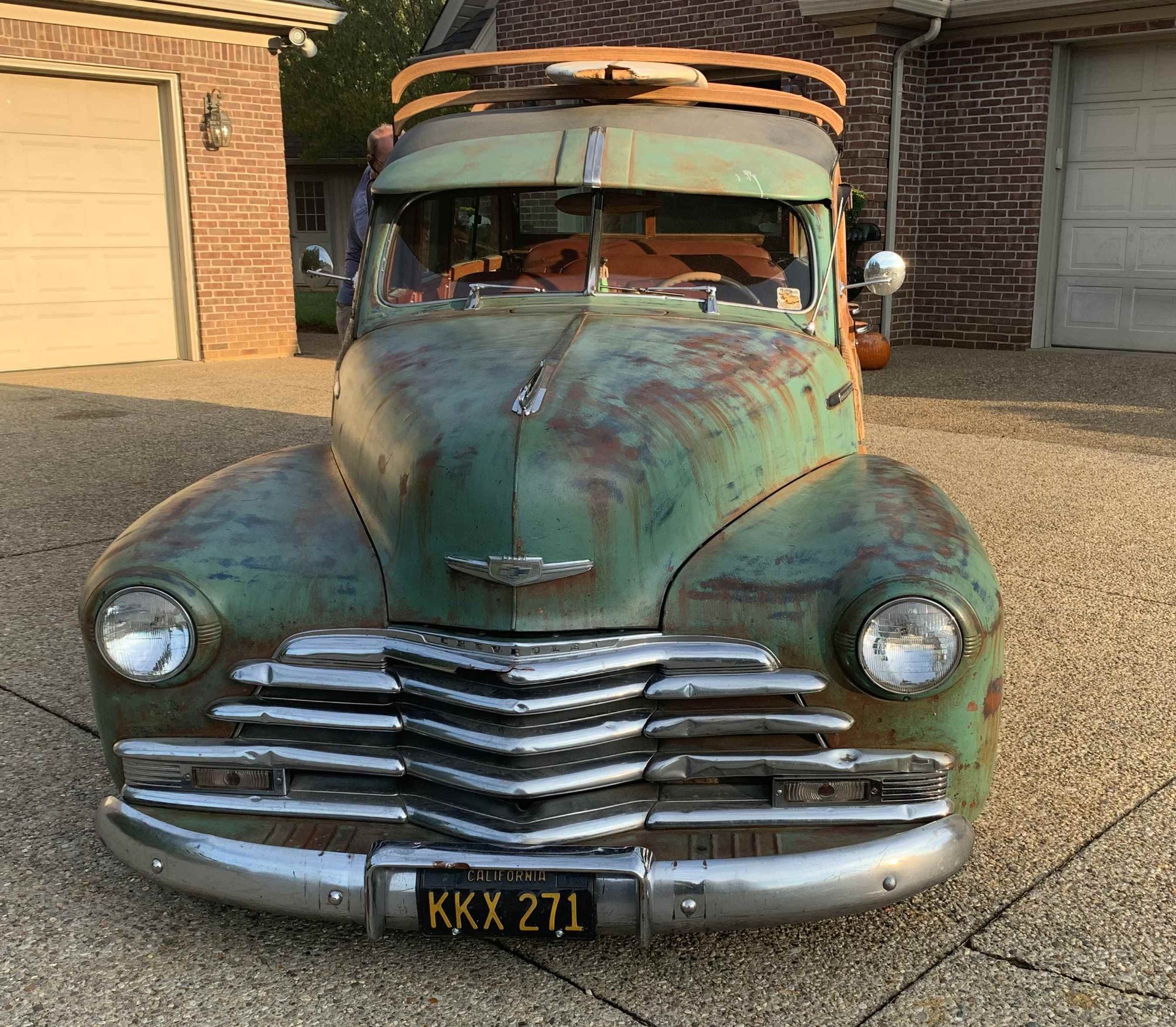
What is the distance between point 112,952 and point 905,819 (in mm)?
1778

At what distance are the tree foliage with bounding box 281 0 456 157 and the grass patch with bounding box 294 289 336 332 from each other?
192 inches

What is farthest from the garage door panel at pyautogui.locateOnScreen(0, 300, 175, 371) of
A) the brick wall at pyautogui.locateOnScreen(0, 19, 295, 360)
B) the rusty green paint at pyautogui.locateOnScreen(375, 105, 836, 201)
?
the rusty green paint at pyautogui.locateOnScreen(375, 105, 836, 201)

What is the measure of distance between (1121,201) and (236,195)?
9320 millimetres

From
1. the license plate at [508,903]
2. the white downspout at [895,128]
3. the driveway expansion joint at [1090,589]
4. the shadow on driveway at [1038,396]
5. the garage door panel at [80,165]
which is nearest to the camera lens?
the license plate at [508,903]

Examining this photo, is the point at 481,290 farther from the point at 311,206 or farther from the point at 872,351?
the point at 311,206

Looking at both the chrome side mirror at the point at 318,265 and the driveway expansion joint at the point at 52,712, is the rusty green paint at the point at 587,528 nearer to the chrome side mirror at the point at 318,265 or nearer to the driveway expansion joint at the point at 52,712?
the driveway expansion joint at the point at 52,712

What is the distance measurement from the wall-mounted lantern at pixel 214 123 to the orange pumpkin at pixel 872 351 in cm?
924

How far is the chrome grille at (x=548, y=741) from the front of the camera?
2.53m

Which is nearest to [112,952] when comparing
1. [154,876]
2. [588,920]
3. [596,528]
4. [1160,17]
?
[154,876]

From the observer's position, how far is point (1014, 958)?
8.68 ft

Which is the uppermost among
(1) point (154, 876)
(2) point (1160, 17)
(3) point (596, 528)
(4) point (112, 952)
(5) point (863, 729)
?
(2) point (1160, 17)

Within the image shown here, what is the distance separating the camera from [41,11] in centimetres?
1105

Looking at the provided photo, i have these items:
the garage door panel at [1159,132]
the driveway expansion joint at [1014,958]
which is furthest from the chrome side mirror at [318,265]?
the garage door panel at [1159,132]

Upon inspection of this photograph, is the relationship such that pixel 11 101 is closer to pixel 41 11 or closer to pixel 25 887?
pixel 41 11
